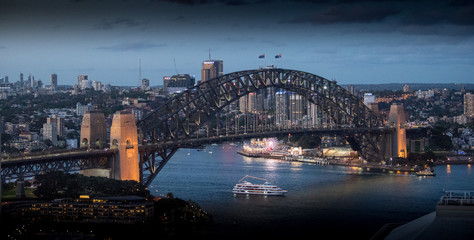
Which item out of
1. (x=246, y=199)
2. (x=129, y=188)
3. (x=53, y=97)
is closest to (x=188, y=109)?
(x=246, y=199)

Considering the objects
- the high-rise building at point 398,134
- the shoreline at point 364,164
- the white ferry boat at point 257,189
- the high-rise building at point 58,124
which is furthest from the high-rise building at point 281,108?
the white ferry boat at point 257,189

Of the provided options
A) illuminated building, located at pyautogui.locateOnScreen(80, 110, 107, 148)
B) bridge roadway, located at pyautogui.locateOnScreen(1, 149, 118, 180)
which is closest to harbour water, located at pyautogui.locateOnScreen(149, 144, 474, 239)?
illuminated building, located at pyautogui.locateOnScreen(80, 110, 107, 148)

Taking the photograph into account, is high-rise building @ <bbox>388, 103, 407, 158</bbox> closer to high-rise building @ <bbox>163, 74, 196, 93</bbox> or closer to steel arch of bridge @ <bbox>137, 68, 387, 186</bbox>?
steel arch of bridge @ <bbox>137, 68, 387, 186</bbox>

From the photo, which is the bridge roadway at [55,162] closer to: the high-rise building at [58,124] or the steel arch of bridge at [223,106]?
the steel arch of bridge at [223,106]

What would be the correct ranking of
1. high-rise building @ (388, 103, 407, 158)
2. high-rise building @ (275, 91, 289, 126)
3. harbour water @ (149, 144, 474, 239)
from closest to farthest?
harbour water @ (149, 144, 474, 239)
high-rise building @ (388, 103, 407, 158)
high-rise building @ (275, 91, 289, 126)

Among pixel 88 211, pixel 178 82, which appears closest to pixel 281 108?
pixel 178 82
